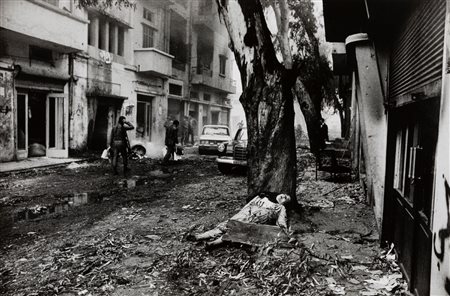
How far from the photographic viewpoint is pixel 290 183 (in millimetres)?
6637

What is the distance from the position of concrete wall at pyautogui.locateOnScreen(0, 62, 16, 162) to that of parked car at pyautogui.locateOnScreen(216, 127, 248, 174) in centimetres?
661

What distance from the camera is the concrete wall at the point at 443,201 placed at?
236 centimetres

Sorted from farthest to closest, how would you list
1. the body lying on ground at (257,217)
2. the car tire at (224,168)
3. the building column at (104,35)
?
the building column at (104,35)
the car tire at (224,168)
the body lying on ground at (257,217)

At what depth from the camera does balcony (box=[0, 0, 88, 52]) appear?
11843 mm

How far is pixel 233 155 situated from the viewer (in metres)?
12.3

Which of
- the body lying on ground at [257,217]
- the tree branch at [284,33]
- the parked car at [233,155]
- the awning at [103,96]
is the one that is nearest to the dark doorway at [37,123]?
the awning at [103,96]

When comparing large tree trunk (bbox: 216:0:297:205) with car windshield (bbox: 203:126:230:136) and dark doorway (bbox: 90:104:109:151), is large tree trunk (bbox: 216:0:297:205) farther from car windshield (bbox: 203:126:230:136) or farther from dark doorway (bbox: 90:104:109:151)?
car windshield (bbox: 203:126:230:136)

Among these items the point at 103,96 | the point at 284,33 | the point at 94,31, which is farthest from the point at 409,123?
the point at 94,31

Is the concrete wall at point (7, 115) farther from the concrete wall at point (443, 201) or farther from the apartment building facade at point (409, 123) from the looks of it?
the concrete wall at point (443, 201)

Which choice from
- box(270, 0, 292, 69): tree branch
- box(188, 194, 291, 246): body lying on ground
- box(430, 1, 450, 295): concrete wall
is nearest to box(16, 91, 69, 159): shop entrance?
box(270, 0, 292, 69): tree branch

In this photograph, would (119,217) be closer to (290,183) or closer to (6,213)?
(6,213)

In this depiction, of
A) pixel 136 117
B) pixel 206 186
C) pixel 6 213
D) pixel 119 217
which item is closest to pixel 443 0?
pixel 119 217

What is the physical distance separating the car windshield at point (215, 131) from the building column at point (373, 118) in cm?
1426

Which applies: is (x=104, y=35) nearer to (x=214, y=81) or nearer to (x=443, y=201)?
(x=214, y=81)
